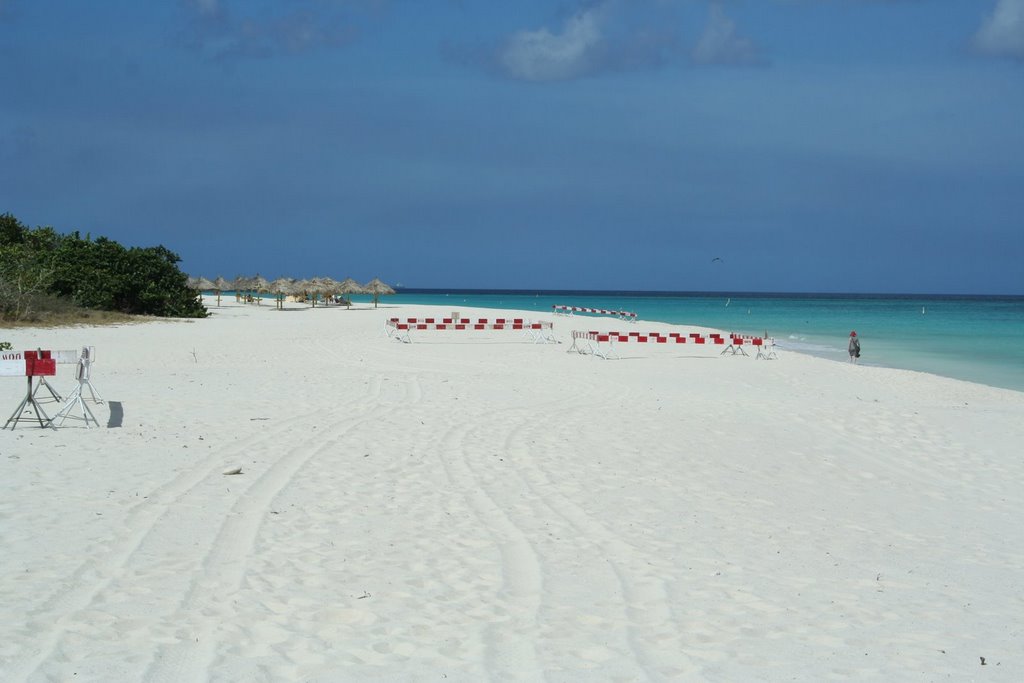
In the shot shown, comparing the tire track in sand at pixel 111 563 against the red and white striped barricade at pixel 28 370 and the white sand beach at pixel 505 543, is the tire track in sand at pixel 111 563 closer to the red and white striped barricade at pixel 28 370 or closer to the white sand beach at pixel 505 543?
the white sand beach at pixel 505 543

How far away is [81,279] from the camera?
33.6 metres

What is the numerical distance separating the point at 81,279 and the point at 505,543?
105 ft

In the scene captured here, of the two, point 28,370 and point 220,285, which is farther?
point 220,285

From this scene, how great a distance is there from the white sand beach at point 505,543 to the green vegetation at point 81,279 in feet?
59.3

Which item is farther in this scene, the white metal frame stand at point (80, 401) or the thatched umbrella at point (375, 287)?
the thatched umbrella at point (375, 287)

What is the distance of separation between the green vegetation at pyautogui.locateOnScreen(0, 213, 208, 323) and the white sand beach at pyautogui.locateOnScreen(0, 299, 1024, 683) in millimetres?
18072

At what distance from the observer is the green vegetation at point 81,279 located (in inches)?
1116

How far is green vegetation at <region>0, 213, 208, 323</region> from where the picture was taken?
2835cm

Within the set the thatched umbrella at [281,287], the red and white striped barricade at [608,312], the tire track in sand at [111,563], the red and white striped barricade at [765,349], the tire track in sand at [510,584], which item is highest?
the thatched umbrella at [281,287]

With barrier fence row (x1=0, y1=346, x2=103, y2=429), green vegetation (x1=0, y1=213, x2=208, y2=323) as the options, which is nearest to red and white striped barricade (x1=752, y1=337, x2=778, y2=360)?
barrier fence row (x1=0, y1=346, x2=103, y2=429)

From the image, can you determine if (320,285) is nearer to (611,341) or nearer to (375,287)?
(375,287)

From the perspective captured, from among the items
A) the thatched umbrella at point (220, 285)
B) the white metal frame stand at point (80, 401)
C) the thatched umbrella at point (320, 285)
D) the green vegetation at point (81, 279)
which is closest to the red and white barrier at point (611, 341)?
the white metal frame stand at point (80, 401)

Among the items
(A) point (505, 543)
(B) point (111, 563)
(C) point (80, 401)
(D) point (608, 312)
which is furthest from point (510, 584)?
(D) point (608, 312)

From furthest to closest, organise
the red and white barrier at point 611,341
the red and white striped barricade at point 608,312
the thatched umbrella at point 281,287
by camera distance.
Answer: the thatched umbrella at point 281,287 < the red and white striped barricade at point 608,312 < the red and white barrier at point 611,341
